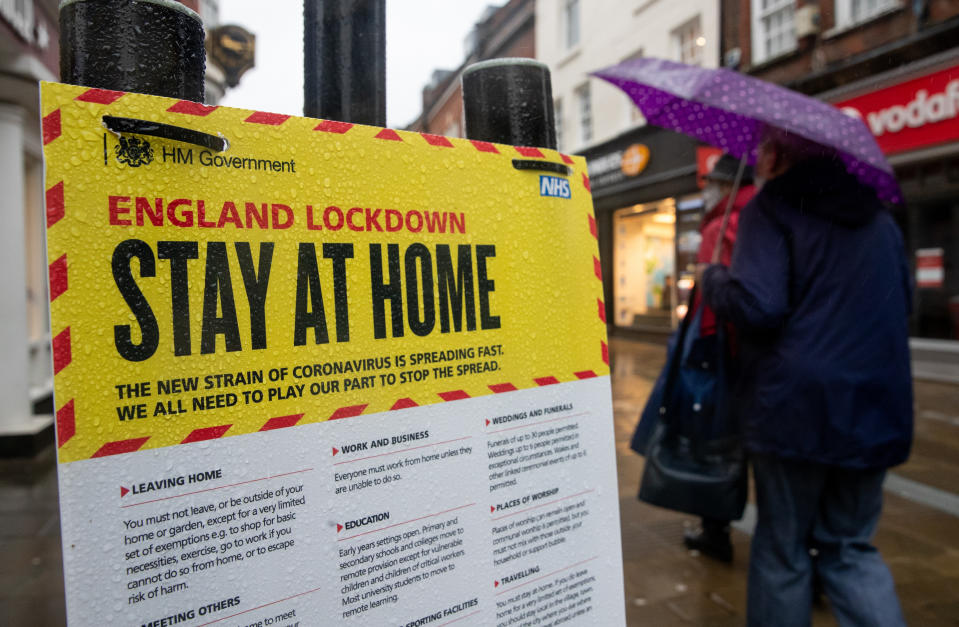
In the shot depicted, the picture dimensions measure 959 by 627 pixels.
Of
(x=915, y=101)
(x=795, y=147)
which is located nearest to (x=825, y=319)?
(x=795, y=147)

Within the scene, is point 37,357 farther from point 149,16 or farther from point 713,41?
point 713,41

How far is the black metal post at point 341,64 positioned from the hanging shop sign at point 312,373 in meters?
0.16

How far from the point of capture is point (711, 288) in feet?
7.43

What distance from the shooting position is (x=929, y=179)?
8.92m

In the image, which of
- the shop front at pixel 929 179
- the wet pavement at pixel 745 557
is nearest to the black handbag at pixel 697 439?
the wet pavement at pixel 745 557

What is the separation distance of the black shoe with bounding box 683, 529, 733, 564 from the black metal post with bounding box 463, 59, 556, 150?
2758 millimetres

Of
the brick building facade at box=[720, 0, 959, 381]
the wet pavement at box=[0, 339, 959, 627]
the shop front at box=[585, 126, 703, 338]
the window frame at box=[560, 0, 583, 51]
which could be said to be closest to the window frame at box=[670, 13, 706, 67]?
the shop front at box=[585, 126, 703, 338]

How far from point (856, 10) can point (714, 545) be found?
9932 mm

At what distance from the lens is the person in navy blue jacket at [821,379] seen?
1970mm

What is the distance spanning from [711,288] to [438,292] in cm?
158

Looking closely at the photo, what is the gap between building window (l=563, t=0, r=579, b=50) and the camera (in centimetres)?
1186

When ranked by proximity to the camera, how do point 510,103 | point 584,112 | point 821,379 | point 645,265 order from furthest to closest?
point 584,112, point 645,265, point 821,379, point 510,103

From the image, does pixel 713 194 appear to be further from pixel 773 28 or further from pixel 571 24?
pixel 571 24

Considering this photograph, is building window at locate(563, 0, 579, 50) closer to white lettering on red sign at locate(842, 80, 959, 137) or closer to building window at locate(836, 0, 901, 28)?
building window at locate(836, 0, 901, 28)
